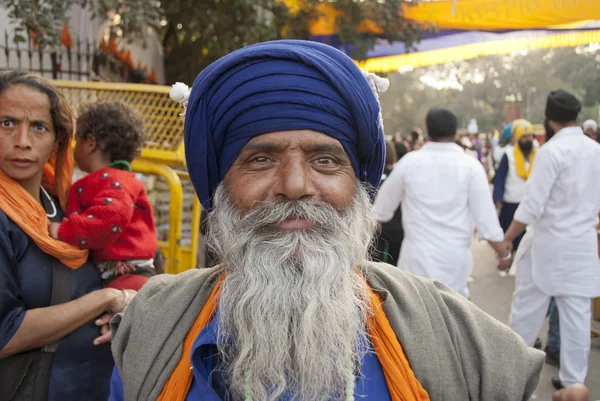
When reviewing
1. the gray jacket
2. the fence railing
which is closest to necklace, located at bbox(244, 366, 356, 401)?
the gray jacket

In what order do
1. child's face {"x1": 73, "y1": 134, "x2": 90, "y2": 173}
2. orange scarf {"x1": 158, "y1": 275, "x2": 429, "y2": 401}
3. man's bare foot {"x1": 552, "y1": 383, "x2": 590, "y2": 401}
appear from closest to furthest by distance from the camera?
orange scarf {"x1": 158, "y1": 275, "x2": 429, "y2": 401}
man's bare foot {"x1": 552, "y1": 383, "x2": 590, "y2": 401}
child's face {"x1": 73, "y1": 134, "x2": 90, "y2": 173}

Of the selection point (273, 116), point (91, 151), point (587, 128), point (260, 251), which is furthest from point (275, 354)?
point (587, 128)

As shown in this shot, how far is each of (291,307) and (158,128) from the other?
200 centimetres

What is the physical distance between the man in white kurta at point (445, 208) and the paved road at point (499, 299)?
1161mm

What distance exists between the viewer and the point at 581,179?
429 centimetres

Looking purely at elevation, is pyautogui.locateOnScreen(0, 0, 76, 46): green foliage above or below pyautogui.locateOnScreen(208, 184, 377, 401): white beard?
above

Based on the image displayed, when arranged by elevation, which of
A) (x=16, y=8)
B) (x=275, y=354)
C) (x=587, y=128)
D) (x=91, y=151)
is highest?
(x=16, y=8)

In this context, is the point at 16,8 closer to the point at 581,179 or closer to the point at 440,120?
the point at 440,120

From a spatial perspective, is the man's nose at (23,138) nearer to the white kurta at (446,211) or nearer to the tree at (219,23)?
the tree at (219,23)

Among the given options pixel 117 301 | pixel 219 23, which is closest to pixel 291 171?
pixel 117 301

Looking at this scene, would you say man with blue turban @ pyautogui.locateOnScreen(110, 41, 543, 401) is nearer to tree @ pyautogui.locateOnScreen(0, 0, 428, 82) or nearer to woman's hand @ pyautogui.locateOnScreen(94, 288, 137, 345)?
woman's hand @ pyautogui.locateOnScreen(94, 288, 137, 345)

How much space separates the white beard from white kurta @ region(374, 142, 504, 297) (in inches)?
114

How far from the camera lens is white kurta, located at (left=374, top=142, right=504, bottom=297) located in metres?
4.31

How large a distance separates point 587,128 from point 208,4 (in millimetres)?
8252
